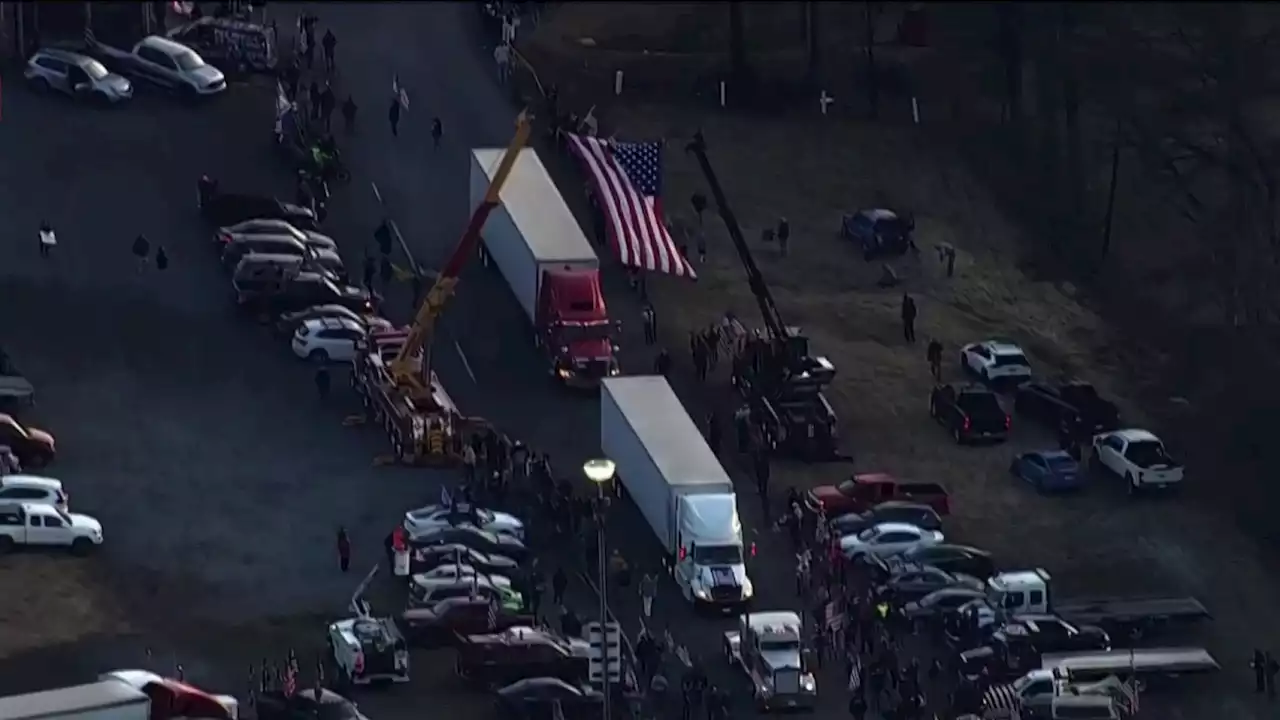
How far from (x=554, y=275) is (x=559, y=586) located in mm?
12292

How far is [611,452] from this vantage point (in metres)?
75.5

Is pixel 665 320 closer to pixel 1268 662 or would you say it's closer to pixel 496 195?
pixel 496 195

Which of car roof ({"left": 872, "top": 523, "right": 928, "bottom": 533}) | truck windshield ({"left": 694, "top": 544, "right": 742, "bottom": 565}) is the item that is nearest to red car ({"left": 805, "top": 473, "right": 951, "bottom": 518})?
car roof ({"left": 872, "top": 523, "right": 928, "bottom": 533})

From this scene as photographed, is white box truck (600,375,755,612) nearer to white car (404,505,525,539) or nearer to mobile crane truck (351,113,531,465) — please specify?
white car (404,505,525,539)

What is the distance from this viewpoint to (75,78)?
91.9 m

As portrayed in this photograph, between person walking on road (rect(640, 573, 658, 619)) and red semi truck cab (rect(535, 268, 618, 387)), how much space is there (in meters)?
9.41

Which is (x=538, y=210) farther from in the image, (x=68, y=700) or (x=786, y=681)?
(x=68, y=700)

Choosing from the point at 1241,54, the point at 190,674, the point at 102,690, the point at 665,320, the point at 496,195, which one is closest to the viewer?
the point at 102,690

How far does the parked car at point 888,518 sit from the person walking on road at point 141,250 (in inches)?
745

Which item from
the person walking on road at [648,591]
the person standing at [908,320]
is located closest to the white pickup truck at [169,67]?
the person standing at [908,320]

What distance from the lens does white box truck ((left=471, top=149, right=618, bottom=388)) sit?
79938mm

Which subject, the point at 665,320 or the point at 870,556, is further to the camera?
the point at 665,320

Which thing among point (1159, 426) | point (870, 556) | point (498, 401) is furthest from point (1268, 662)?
point (498, 401)

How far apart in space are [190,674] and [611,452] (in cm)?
1263
